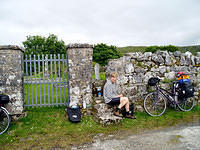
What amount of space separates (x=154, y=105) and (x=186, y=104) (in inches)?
64.8

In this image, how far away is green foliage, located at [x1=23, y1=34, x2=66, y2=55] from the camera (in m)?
38.0

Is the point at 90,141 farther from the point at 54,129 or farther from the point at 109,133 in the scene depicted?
the point at 54,129

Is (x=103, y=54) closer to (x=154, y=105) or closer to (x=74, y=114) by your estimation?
(x=154, y=105)

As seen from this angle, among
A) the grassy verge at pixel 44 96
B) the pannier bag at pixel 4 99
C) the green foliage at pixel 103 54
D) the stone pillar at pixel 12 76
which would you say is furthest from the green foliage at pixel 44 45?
the pannier bag at pixel 4 99

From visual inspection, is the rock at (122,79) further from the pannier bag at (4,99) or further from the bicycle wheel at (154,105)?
the pannier bag at (4,99)

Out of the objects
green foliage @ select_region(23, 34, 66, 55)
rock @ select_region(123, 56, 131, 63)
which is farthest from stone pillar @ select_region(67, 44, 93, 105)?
green foliage @ select_region(23, 34, 66, 55)

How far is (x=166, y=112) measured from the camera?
526cm

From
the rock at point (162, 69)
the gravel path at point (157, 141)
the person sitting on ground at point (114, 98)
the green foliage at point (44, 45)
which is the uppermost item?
the green foliage at point (44, 45)

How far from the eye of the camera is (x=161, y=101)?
223 inches

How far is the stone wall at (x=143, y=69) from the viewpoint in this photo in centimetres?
573

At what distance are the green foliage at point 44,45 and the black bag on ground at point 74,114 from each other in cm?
3541

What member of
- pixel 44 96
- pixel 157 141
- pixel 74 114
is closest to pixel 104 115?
pixel 74 114

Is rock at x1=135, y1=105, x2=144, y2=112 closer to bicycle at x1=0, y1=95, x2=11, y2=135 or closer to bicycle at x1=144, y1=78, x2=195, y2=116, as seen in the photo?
bicycle at x1=144, y1=78, x2=195, y2=116

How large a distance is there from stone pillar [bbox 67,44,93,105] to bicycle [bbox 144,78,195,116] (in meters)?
2.19
